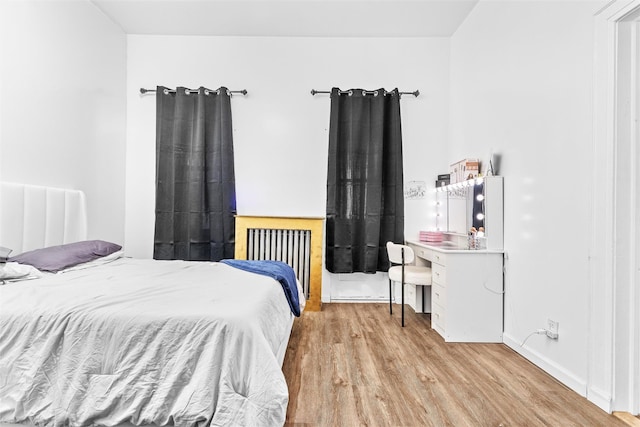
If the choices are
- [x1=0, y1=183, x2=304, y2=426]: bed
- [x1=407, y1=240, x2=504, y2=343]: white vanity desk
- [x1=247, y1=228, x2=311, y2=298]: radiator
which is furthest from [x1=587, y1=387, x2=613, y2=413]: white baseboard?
[x1=247, y1=228, x2=311, y2=298]: radiator

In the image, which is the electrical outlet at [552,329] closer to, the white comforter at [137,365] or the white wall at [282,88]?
the white comforter at [137,365]

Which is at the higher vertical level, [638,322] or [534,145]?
[534,145]

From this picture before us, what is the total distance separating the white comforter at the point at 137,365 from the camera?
1.32m

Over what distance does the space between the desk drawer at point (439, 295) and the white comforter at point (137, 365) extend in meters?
1.77

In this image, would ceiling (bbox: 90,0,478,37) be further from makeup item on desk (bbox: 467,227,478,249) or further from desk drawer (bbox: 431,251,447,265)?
desk drawer (bbox: 431,251,447,265)

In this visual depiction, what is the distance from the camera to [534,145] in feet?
7.76

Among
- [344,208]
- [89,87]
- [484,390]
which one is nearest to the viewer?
[484,390]

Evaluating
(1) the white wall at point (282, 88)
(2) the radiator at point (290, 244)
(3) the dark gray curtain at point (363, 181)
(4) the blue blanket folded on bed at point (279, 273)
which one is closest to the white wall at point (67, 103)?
(1) the white wall at point (282, 88)

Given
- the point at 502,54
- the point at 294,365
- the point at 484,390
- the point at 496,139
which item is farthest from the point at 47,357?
the point at 502,54

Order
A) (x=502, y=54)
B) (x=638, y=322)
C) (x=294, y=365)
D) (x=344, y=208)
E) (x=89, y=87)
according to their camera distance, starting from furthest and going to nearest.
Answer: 1. (x=344, y=208)
2. (x=89, y=87)
3. (x=502, y=54)
4. (x=294, y=365)
5. (x=638, y=322)

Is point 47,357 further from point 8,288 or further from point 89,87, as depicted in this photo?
point 89,87

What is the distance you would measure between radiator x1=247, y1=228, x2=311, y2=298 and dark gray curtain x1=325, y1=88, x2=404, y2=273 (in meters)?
0.29

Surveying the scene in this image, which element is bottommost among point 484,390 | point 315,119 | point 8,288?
point 484,390

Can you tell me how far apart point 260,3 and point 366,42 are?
127 cm
